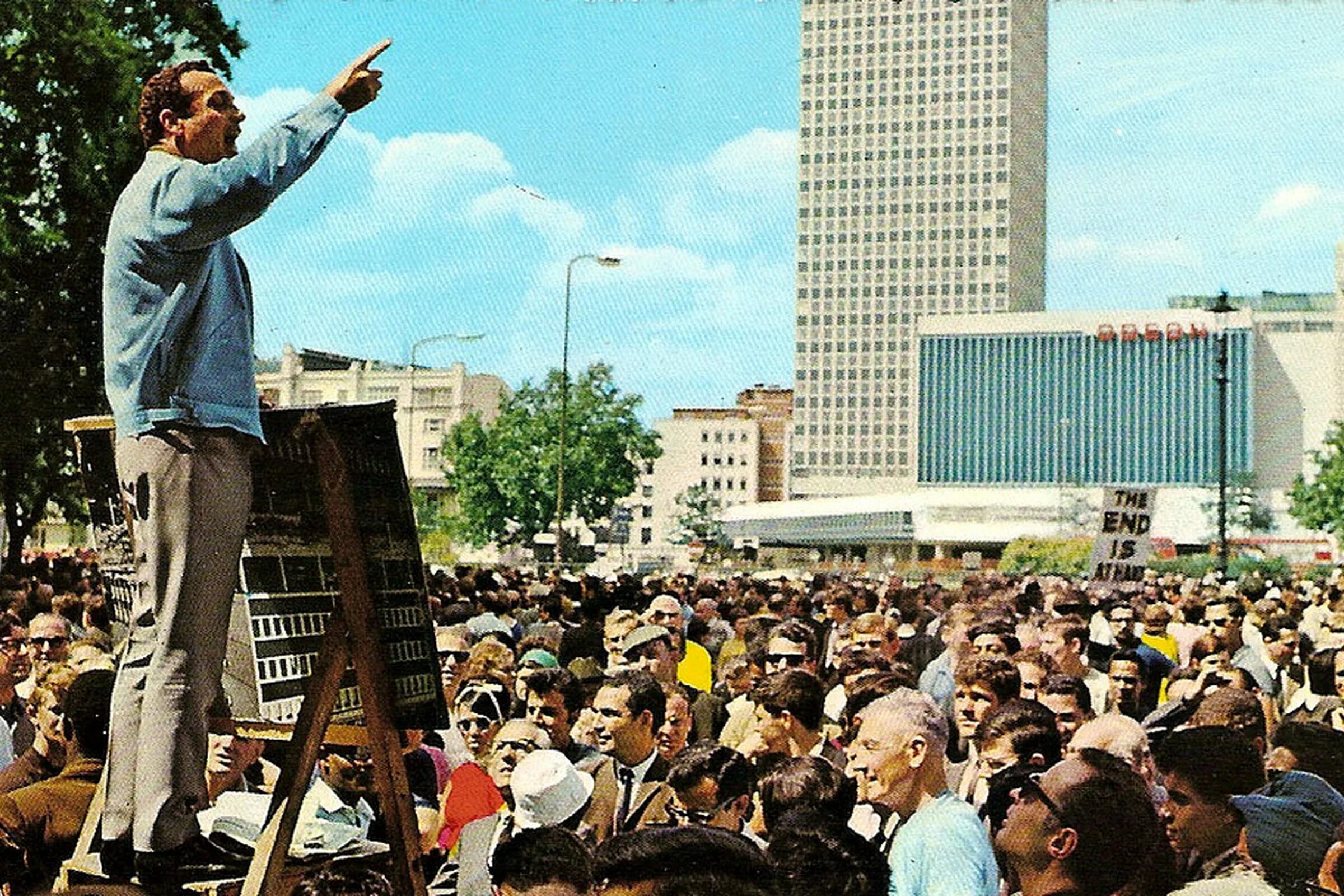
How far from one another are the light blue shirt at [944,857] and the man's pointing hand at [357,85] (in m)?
2.00

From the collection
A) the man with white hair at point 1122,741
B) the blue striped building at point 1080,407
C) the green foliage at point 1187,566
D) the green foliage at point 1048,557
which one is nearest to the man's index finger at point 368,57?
the man with white hair at point 1122,741

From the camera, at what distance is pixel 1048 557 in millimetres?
75562

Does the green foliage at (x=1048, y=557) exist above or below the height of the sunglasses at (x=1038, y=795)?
below

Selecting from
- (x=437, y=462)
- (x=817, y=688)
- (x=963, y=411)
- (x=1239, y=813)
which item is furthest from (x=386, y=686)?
(x=963, y=411)

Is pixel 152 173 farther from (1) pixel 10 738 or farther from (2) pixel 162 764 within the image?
(1) pixel 10 738

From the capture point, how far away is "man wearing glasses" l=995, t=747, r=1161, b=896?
360cm

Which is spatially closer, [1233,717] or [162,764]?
[162,764]

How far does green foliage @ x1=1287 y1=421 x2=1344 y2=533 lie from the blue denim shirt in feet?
220

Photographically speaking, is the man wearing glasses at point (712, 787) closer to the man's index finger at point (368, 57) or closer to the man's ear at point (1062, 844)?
the man's ear at point (1062, 844)

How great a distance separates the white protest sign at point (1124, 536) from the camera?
1842 cm

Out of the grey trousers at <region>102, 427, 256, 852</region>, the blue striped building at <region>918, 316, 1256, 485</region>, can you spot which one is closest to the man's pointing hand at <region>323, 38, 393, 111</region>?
the grey trousers at <region>102, 427, 256, 852</region>

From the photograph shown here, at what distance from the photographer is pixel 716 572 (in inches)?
1772

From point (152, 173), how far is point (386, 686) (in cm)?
105

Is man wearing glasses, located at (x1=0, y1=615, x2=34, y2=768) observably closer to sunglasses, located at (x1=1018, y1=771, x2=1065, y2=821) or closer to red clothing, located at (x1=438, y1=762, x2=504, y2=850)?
red clothing, located at (x1=438, y1=762, x2=504, y2=850)
